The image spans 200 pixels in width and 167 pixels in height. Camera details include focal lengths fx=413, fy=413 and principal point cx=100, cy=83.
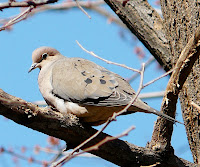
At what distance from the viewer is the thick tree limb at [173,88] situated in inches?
112

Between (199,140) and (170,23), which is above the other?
(170,23)

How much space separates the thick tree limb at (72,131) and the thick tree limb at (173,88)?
12 cm

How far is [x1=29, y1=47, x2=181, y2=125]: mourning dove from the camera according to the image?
317 centimetres

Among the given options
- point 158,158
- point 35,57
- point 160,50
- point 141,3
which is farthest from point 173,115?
point 35,57

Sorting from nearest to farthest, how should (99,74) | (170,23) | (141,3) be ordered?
1. (99,74)
2. (170,23)
3. (141,3)

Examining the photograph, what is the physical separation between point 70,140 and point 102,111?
40cm

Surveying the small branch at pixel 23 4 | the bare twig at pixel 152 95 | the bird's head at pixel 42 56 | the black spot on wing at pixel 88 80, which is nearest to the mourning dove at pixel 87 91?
the black spot on wing at pixel 88 80

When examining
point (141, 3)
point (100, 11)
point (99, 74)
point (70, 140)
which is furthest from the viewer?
point (100, 11)

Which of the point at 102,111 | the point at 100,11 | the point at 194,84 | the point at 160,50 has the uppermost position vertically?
the point at 100,11

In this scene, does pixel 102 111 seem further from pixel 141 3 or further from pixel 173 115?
pixel 141 3

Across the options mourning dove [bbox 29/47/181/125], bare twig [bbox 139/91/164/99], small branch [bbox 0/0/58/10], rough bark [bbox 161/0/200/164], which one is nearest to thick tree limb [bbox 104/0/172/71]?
rough bark [bbox 161/0/200/164]

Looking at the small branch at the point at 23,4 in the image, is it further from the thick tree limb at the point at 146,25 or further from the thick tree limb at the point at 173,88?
the thick tree limb at the point at 146,25

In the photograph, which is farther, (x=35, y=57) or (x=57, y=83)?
(x=35, y=57)

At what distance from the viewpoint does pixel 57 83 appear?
348cm
